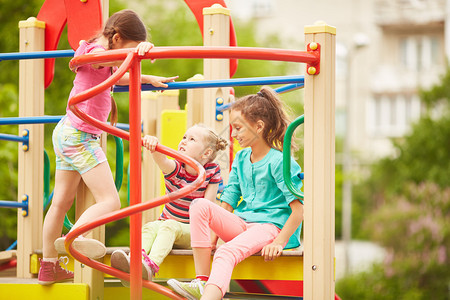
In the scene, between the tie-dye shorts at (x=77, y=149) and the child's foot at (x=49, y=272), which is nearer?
the tie-dye shorts at (x=77, y=149)

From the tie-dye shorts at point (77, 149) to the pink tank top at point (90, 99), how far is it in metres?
0.03

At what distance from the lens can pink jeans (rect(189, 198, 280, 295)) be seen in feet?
10.0

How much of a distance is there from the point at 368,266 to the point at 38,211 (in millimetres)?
15614

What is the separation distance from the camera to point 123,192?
461 inches

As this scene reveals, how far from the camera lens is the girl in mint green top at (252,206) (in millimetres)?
3246

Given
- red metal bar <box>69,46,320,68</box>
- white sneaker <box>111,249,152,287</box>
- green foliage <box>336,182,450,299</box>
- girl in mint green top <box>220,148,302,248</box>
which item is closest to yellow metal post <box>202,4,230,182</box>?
girl in mint green top <box>220,148,302,248</box>

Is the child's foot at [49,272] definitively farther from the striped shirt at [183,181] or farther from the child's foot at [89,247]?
the striped shirt at [183,181]

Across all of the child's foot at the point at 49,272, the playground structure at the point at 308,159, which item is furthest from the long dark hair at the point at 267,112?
the child's foot at the point at 49,272

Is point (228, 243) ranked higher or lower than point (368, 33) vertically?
lower

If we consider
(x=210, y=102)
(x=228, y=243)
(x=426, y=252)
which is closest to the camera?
(x=228, y=243)

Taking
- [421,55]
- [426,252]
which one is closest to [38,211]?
[426,252]

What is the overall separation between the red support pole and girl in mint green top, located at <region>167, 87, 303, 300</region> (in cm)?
30

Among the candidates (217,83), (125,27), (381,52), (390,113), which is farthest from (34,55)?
(381,52)

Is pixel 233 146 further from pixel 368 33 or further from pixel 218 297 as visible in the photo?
pixel 368 33
